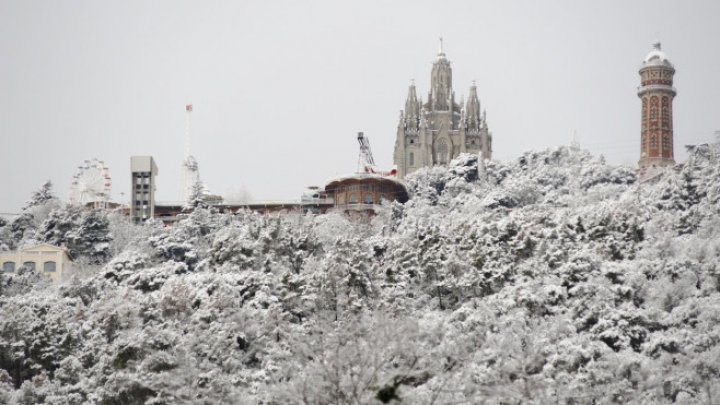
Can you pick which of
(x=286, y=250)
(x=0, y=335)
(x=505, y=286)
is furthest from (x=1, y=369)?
(x=505, y=286)

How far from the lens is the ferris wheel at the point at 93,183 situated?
127 m

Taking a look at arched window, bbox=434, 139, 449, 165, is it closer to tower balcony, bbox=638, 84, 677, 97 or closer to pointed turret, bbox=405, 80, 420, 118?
pointed turret, bbox=405, 80, 420, 118

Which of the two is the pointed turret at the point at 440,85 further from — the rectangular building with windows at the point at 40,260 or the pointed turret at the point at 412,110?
the rectangular building with windows at the point at 40,260

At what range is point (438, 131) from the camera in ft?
479

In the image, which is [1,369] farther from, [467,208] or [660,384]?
[467,208]

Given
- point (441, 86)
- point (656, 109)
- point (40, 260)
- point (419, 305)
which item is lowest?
point (419, 305)

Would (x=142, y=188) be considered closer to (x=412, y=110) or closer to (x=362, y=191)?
(x=362, y=191)

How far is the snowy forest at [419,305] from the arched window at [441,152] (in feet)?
135

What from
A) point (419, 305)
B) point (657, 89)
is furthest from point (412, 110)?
point (419, 305)

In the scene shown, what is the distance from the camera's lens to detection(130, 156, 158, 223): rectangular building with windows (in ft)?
385

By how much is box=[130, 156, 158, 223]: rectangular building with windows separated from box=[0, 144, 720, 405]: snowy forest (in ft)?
48.9

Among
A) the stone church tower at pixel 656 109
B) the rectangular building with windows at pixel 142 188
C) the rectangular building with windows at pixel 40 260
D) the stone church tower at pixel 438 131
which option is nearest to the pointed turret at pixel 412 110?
the stone church tower at pixel 438 131

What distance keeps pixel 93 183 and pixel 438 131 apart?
39593mm

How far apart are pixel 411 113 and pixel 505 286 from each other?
76753 mm
